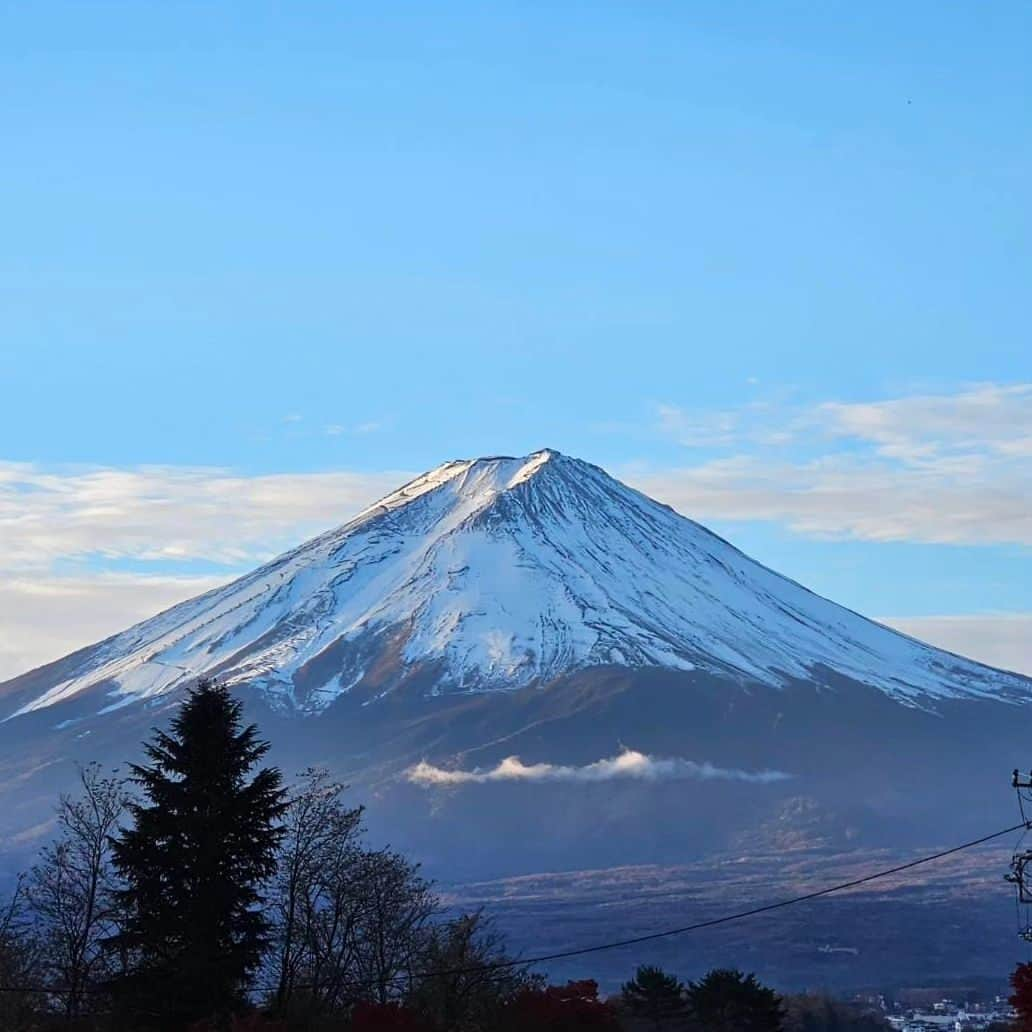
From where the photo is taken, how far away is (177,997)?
127 feet

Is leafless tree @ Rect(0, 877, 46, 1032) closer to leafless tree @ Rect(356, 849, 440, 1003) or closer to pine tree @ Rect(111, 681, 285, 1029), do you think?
pine tree @ Rect(111, 681, 285, 1029)

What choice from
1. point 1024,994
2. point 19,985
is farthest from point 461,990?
point 1024,994

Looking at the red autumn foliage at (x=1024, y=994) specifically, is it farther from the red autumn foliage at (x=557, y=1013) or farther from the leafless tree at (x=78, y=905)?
the leafless tree at (x=78, y=905)

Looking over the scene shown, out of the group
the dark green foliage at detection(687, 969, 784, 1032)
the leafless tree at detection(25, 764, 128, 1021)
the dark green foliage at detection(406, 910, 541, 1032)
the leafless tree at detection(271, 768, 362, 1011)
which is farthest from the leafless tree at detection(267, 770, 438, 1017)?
the dark green foliage at detection(687, 969, 784, 1032)

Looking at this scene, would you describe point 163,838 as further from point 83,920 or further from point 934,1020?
point 934,1020

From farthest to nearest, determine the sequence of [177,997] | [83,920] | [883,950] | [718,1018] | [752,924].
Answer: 1. [752,924]
2. [883,950]
3. [718,1018]
4. [83,920]
5. [177,997]

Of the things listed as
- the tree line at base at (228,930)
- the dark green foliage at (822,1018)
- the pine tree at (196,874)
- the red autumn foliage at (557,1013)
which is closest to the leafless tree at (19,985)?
the tree line at base at (228,930)

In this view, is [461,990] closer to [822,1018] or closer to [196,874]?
[196,874]

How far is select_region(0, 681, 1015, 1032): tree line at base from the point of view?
38.9m

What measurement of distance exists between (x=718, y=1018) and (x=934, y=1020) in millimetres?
63194

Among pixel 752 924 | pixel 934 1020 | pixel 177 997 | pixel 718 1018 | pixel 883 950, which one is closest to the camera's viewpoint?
pixel 177 997

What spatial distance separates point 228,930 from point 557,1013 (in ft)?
37.3

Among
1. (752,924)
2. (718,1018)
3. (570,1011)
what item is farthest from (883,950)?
(570,1011)

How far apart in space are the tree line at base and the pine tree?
4 cm
